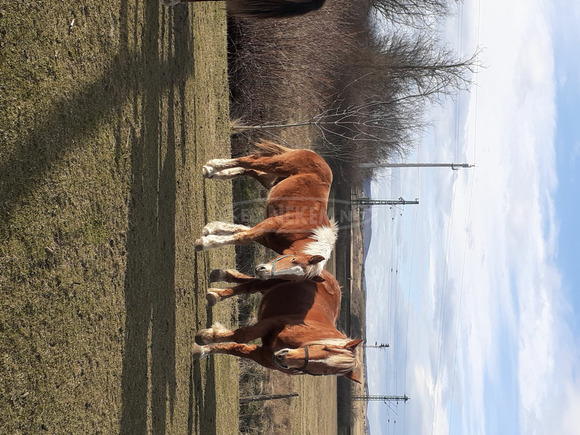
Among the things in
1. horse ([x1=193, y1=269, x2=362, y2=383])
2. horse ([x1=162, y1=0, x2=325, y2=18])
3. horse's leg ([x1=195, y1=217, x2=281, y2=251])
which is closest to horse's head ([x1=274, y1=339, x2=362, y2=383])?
Result: horse ([x1=193, y1=269, x2=362, y2=383])

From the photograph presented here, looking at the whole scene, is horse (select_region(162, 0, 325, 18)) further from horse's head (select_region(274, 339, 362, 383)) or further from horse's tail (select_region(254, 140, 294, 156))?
horse's head (select_region(274, 339, 362, 383))

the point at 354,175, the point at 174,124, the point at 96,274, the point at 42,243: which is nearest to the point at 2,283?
the point at 42,243

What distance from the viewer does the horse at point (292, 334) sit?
423 cm

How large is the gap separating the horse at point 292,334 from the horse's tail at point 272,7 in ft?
8.98

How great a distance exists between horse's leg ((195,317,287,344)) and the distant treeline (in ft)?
15.6

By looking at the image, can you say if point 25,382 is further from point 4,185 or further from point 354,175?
point 354,175

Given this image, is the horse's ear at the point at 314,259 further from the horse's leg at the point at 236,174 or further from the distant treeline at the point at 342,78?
the distant treeline at the point at 342,78

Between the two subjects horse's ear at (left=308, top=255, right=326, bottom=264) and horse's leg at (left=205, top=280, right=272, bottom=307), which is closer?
horse's ear at (left=308, top=255, right=326, bottom=264)

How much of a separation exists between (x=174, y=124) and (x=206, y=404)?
11.5 ft

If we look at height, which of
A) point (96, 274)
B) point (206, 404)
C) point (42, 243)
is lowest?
point (206, 404)

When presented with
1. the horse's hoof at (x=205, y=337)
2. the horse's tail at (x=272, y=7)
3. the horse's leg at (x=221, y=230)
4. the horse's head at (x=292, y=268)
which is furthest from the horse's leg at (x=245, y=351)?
the horse's tail at (x=272, y=7)

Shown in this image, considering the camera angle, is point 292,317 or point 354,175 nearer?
point 292,317

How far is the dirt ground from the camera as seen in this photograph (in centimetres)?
297

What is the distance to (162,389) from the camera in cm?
484
